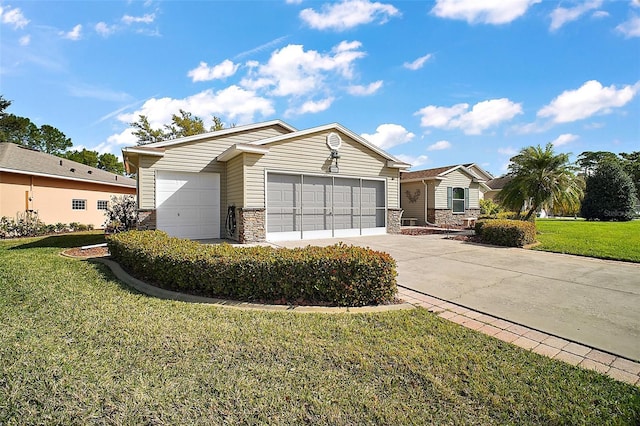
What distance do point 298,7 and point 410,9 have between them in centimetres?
333

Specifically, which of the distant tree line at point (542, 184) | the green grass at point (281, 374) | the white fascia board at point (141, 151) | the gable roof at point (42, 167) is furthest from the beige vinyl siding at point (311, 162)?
the gable roof at point (42, 167)

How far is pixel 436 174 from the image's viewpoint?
60.1ft

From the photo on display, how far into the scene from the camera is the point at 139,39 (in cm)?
1011

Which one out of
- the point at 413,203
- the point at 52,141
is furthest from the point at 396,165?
the point at 52,141

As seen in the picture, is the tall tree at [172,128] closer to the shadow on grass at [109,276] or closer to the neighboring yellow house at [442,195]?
the neighboring yellow house at [442,195]

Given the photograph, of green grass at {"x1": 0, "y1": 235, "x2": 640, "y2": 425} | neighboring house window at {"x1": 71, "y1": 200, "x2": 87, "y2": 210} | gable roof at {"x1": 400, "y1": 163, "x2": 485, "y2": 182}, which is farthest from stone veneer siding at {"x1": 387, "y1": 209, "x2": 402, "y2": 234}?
neighboring house window at {"x1": 71, "y1": 200, "x2": 87, "y2": 210}

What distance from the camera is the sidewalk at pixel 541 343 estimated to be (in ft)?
8.63

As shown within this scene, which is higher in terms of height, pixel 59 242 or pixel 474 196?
pixel 474 196

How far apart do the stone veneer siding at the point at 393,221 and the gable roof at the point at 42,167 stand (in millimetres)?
17324

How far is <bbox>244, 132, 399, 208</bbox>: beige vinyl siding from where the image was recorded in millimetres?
10281

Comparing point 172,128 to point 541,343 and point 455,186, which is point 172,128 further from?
point 541,343

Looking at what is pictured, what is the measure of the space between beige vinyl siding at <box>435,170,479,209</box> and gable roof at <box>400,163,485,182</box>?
1.00 ft

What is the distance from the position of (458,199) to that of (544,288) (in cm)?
1559

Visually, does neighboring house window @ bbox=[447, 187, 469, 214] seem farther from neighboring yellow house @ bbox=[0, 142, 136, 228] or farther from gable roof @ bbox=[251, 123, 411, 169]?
neighboring yellow house @ bbox=[0, 142, 136, 228]
